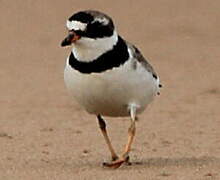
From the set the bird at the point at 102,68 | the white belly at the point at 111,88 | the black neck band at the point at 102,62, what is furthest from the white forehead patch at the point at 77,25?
the white belly at the point at 111,88

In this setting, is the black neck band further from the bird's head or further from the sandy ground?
the sandy ground

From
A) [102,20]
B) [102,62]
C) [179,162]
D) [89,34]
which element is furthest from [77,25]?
[179,162]

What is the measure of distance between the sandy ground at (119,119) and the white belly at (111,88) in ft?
1.69

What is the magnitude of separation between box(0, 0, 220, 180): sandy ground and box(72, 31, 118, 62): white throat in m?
0.92

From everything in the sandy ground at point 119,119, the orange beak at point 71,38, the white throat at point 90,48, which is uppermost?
the orange beak at point 71,38

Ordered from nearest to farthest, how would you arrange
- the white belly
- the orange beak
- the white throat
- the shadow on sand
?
1. the orange beak
2. the white throat
3. the white belly
4. the shadow on sand

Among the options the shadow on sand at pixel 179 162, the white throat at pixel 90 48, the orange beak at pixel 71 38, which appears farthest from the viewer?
the shadow on sand at pixel 179 162

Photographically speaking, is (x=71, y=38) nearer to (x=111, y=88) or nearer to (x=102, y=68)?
(x=102, y=68)

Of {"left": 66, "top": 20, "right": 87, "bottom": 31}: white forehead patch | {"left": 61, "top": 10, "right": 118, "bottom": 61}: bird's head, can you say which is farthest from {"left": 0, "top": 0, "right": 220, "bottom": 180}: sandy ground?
{"left": 66, "top": 20, "right": 87, "bottom": 31}: white forehead patch

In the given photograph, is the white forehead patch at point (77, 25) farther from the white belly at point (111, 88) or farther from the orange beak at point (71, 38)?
the white belly at point (111, 88)

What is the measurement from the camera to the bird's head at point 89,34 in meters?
7.02

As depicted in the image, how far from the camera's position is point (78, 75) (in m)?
7.21

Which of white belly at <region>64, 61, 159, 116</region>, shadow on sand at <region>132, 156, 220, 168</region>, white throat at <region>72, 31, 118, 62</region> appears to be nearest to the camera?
white throat at <region>72, 31, 118, 62</region>

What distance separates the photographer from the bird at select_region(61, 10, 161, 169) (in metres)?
7.06
